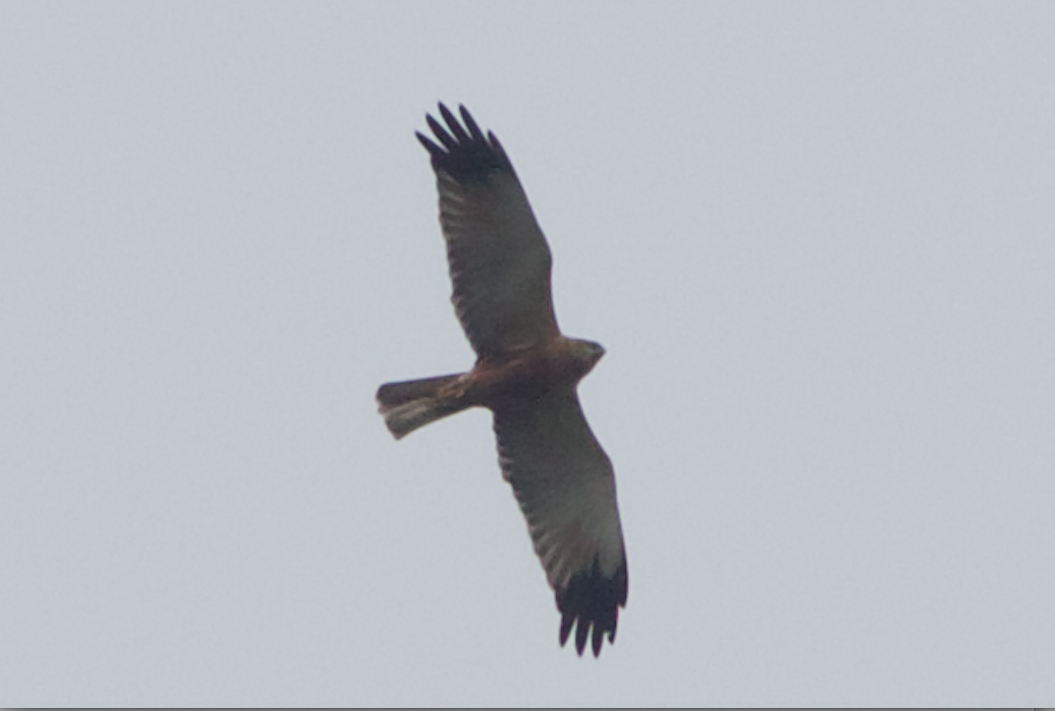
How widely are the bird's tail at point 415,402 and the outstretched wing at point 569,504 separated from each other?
0.46 m

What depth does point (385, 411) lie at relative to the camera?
14781 millimetres

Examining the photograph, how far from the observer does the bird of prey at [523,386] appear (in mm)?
14555

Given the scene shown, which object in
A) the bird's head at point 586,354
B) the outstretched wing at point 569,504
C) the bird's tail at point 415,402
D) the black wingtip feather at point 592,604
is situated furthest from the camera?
the black wingtip feather at point 592,604

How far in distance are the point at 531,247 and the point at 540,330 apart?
2.21ft

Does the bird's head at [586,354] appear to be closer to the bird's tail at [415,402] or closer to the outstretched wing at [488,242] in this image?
the outstretched wing at [488,242]

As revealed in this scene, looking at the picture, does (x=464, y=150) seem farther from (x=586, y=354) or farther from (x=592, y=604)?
(x=592, y=604)

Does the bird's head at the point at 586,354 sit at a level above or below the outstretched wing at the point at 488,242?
below

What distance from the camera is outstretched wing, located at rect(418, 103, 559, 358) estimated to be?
570 inches

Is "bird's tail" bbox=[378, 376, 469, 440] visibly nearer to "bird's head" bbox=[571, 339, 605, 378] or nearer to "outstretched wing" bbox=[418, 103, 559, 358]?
"outstretched wing" bbox=[418, 103, 559, 358]

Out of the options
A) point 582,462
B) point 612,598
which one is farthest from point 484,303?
point 612,598

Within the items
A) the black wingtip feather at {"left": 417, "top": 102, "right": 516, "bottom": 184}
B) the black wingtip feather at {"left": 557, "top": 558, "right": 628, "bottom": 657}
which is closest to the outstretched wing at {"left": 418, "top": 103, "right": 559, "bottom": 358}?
the black wingtip feather at {"left": 417, "top": 102, "right": 516, "bottom": 184}

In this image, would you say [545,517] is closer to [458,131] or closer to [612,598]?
[612,598]

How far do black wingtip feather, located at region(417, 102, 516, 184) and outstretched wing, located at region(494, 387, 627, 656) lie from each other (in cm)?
168

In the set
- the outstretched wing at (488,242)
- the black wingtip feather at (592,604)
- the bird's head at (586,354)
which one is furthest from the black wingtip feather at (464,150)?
the black wingtip feather at (592,604)
